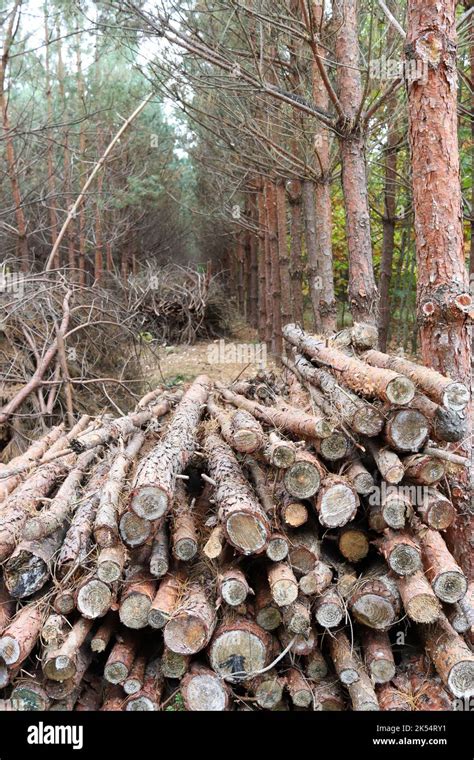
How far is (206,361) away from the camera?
39.9ft

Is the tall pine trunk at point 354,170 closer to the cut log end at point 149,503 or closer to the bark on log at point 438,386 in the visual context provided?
the bark on log at point 438,386

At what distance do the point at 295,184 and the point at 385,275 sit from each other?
2.09 meters

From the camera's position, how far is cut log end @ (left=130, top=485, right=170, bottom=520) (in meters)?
2.73

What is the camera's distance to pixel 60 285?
683 cm

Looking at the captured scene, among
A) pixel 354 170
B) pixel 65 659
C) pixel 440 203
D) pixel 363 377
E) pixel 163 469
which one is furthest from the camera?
pixel 354 170

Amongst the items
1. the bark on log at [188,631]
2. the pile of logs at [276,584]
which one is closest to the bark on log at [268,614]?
the pile of logs at [276,584]

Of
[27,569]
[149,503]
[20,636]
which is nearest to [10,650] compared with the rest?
[20,636]

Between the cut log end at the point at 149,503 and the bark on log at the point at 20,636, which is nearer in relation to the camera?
the bark on log at the point at 20,636

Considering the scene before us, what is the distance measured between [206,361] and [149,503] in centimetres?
948

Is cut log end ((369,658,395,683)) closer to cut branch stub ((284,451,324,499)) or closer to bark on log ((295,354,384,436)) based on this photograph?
cut branch stub ((284,451,324,499))

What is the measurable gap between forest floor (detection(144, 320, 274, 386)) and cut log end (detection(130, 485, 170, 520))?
665 cm

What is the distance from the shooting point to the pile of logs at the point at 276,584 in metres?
2.61

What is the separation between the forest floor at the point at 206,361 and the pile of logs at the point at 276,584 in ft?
21.2

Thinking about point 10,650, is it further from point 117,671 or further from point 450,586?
point 450,586
